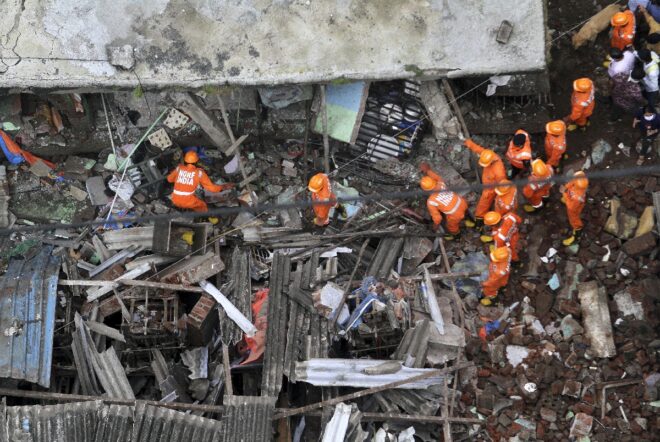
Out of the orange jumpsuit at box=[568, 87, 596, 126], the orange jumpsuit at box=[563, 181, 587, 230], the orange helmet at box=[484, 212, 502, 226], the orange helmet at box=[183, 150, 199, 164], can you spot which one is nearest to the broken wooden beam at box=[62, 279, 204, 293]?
the orange helmet at box=[183, 150, 199, 164]

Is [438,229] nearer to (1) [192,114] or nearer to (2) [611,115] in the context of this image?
(2) [611,115]

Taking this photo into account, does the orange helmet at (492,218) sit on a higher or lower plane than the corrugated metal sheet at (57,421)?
higher

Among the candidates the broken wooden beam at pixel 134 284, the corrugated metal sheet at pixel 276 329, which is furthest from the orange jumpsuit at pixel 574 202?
the broken wooden beam at pixel 134 284

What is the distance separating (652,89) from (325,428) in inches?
265

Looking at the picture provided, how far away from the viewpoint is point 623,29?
1293 cm

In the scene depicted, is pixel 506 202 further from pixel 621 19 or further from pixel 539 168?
pixel 621 19

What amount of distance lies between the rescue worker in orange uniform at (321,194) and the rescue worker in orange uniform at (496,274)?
99.3 inches

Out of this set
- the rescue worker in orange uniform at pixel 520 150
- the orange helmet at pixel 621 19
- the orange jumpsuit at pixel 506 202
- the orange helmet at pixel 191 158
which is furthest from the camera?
the orange helmet at pixel 191 158

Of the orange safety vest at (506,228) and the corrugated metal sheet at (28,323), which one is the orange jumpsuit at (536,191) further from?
the corrugated metal sheet at (28,323)

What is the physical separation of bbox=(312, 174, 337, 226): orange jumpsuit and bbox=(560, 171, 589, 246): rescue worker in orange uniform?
3.36 m

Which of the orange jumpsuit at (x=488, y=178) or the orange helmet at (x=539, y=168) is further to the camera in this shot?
the orange jumpsuit at (x=488, y=178)

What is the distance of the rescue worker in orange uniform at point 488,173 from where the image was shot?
12188 millimetres

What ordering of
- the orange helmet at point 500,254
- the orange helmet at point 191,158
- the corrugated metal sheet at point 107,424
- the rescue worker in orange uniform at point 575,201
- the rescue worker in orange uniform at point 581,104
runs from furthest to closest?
the orange helmet at point 191,158, the rescue worker in orange uniform at point 581,104, the rescue worker in orange uniform at point 575,201, the orange helmet at point 500,254, the corrugated metal sheet at point 107,424

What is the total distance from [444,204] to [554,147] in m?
1.86
